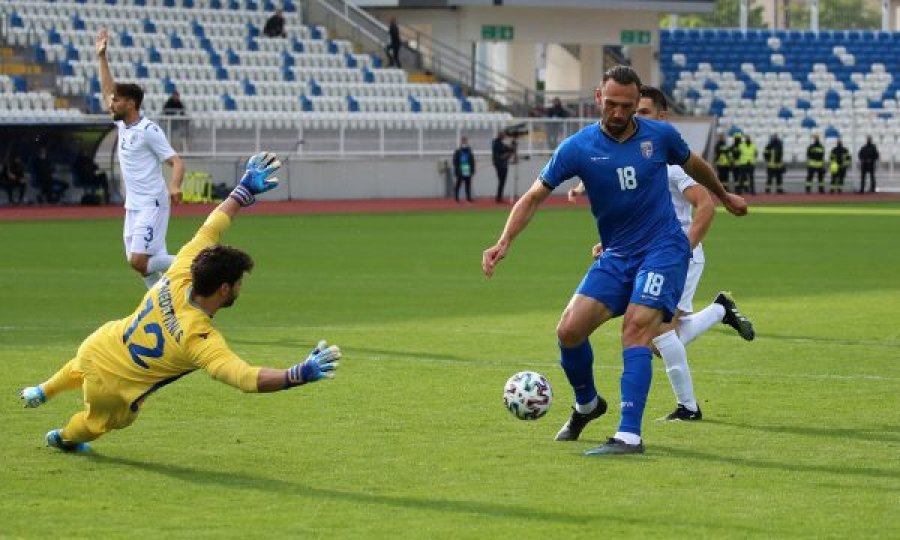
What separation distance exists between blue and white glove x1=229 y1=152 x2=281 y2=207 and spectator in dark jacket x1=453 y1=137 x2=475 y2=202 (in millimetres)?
33779

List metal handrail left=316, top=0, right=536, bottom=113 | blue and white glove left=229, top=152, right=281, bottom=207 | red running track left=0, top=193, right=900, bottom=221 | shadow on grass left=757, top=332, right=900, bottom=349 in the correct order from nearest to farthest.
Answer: blue and white glove left=229, top=152, right=281, bottom=207 → shadow on grass left=757, top=332, right=900, bottom=349 → red running track left=0, top=193, right=900, bottom=221 → metal handrail left=316, top=0, right=536, bottom=113

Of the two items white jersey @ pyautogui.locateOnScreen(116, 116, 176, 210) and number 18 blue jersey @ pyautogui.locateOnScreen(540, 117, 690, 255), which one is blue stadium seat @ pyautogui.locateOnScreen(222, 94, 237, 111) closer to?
white jersey @ pyautogui.locateOnScreen(116, 116, 176, 210)

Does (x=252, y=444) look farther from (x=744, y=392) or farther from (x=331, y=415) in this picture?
(x=744, y=392)

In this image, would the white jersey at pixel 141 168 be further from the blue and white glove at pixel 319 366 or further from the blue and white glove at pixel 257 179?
the blue and white glove at pixel 319 366

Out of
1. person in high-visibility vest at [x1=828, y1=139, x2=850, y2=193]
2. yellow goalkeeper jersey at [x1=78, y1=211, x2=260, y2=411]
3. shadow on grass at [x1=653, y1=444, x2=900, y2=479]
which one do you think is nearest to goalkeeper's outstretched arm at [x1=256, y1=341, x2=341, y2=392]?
yellow goalkeeper jersey at [x1=78, y1=211, x2=260, y2=411]

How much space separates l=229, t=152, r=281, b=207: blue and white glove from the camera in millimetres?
9422

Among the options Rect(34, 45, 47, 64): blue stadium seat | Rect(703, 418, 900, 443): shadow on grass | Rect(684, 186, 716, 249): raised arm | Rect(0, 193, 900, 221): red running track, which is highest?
Rect(34, 45, 47, 64): blue stadium seat

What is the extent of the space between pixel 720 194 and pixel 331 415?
2701mm

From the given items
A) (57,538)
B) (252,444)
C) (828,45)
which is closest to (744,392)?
(252,444)

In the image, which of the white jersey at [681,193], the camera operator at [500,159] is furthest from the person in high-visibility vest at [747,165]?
the white jersey at [681,193]

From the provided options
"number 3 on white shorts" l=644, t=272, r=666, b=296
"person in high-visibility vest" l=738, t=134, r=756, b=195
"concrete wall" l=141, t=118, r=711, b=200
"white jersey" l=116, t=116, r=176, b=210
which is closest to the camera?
"number 3 on white shorts" l=644, t=272, r=666, b=296

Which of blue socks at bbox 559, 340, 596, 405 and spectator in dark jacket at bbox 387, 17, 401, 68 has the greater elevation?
spectator in dark jacket at bbox 387, 17, 401, 68

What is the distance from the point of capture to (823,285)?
816 inches

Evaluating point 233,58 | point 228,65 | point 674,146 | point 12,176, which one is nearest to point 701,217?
point 674,146
